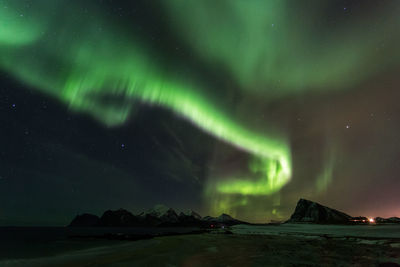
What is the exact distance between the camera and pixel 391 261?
15.1m

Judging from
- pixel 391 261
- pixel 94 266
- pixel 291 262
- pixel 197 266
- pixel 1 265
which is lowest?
pixel 1 265

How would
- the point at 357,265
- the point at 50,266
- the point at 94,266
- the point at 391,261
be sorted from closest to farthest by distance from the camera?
1. the point at 357,265
2. the point at 391,261
3. the point at 94,266
4. the point at 50,266

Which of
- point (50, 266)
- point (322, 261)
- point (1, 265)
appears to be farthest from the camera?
point (1, 265)

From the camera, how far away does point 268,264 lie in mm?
15273

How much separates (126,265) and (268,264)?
443 inches

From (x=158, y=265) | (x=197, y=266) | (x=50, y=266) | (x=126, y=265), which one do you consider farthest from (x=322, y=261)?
(x=50, y=266)

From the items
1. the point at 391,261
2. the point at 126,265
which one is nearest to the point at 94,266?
the point at 126,265

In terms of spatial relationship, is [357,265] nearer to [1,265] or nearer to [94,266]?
[94,266]

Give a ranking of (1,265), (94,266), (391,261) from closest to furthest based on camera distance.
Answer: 1. (391,261)
2. (94,266)
3. (1,265)

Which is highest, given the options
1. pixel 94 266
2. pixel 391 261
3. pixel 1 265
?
pixel 391 261

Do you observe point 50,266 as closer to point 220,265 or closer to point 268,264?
point 220,265

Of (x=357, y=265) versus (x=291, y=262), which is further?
(x=291, y=262)

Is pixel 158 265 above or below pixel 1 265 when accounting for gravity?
above

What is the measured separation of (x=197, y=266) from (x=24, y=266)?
18.4 m
